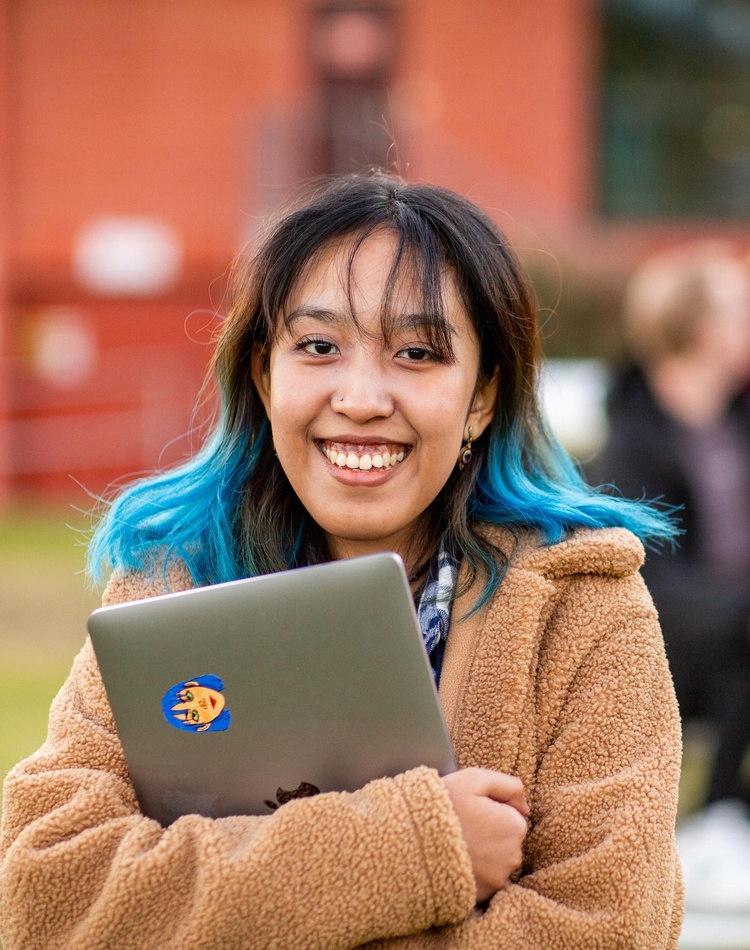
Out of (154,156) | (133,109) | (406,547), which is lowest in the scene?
(406,547)

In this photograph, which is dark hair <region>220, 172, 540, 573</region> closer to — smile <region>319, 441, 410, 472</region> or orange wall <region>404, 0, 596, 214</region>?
smile <region>319, 441, 410, 472</region>

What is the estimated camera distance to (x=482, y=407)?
202 cm

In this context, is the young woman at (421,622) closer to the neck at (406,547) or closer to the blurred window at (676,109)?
the neck at (406,547)

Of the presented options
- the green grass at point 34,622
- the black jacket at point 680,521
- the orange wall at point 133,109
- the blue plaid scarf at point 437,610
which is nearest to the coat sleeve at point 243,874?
the blue plaid scarf at point 437,610

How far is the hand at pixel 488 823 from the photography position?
162 centimetres

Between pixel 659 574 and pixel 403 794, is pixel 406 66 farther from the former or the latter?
pixel 403 794

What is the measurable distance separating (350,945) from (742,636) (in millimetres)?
2751

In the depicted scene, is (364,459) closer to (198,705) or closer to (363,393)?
(363,393)

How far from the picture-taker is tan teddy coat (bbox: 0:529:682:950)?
62.6 inches

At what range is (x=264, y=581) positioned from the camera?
1.62 meters

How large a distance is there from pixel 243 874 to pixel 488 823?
0.31 meters

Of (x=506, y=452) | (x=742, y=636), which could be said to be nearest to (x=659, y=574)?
(x=742, y=636)

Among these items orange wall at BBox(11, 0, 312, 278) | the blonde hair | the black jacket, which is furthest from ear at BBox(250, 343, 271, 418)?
orange wall at BBox(11, 0, 312, 278)

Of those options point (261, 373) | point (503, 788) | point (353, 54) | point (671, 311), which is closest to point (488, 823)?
point (503, 788)
